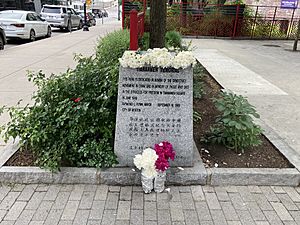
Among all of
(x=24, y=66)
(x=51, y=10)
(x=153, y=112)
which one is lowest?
(x=24, y=66)

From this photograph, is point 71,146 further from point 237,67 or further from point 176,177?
point 237,67

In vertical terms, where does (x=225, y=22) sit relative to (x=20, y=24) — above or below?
above

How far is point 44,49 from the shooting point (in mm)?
12242

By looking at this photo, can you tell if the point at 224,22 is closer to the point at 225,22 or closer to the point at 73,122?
the point at 225,22

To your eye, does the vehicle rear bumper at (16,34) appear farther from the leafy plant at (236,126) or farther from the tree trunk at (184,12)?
the leafy plant at (236,126)

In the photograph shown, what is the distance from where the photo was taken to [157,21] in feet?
14.8

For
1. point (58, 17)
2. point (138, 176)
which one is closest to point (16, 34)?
point (58, 17)

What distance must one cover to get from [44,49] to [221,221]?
37.6 ft

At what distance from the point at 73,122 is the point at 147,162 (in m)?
0.98

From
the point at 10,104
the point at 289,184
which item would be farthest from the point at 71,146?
the point at 10,104

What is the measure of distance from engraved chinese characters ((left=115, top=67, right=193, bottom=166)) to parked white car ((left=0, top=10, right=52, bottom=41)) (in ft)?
41.8

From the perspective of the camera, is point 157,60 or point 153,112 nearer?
point 157,60

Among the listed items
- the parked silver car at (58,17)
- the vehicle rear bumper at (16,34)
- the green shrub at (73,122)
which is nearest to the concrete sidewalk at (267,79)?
the green shrub at (73,122)

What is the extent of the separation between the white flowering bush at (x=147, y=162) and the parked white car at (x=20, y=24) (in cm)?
1308
